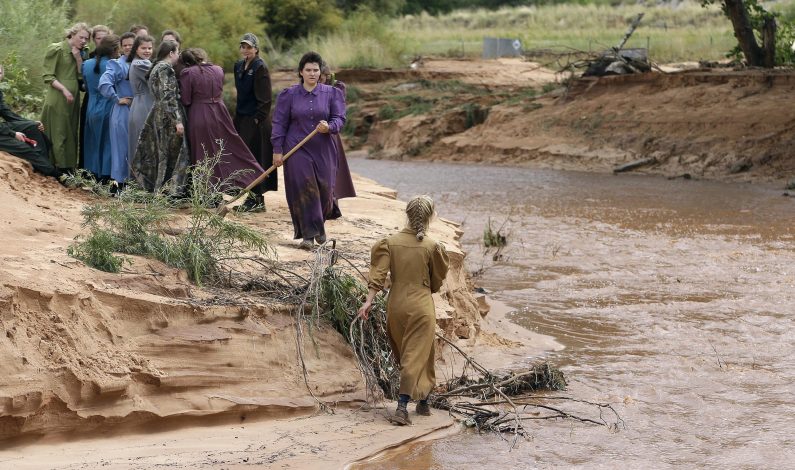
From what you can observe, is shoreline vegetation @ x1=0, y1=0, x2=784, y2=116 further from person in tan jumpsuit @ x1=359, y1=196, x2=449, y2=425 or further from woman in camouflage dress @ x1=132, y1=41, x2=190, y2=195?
person in tan jumpsuit @ x1=359, y1=196, x2=449, y2=425

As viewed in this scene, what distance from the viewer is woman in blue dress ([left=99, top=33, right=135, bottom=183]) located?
967cm

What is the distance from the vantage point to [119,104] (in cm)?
977

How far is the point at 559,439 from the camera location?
634 cm

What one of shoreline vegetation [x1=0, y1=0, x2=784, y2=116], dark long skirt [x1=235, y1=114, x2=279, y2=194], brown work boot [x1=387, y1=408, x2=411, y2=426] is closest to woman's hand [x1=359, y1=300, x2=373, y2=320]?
brown work boot [x1=387, y1=408, x2=411, y2=426]

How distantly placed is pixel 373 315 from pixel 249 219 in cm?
237

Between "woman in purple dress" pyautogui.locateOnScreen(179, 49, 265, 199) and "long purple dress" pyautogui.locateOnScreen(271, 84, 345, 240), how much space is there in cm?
87

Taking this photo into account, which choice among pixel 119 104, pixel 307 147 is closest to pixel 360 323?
pixel 307 147

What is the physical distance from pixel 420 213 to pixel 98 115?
15.2 feet

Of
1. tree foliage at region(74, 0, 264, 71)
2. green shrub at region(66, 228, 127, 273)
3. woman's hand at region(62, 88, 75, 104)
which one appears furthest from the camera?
tree foliage at region(74, 0, 264, 71)

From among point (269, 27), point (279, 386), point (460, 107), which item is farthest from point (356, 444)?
point (269, 27)

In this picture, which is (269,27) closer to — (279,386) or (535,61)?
(535,61)

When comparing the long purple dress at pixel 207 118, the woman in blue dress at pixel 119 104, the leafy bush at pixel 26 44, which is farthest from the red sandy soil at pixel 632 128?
Result: the woman in blue dress at pixel 119 104

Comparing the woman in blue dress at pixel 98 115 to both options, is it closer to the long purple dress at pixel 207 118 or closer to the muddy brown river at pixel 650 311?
the long purple dress at pixel 207 118

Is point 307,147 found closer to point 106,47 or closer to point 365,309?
point 365,309
